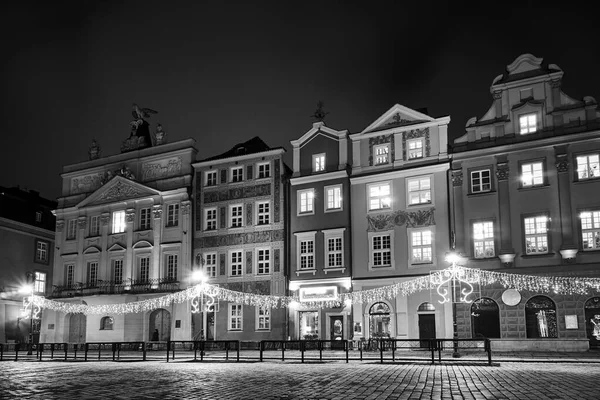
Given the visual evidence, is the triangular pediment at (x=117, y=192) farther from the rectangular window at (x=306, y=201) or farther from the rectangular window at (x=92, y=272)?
the rectangular window at (x=306, y=201)

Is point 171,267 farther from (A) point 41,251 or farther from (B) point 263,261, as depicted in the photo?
(A) point 41,251

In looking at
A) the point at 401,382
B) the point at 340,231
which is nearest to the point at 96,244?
the point at 340,231

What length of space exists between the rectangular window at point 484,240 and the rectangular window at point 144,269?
972 inches

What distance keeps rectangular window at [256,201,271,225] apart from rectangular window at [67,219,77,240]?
57.6 feet

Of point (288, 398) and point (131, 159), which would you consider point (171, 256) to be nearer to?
point (131, 159)

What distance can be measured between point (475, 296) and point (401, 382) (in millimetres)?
21215

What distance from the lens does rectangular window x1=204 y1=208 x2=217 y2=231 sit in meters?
47.1

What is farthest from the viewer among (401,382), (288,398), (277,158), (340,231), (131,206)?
(131,206)

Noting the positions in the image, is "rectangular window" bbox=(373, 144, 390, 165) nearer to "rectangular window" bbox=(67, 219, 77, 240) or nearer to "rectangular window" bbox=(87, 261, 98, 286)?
"rectangular window" bbox=(87, 261, 98, 286)

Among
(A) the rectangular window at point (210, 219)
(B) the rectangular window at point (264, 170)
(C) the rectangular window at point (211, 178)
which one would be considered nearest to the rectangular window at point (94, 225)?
(A) the rectangular window at point (210, 219)

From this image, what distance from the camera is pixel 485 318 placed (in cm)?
3544

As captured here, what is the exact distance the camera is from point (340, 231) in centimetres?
4150

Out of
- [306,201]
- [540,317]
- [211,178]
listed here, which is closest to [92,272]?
[211,178]

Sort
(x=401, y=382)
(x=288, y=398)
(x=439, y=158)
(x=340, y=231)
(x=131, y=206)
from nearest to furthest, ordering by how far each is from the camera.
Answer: (x=288, y=398), (x=401, y=382), (x=439, y=158), (x=340, y=231), (x=131, y=206)
